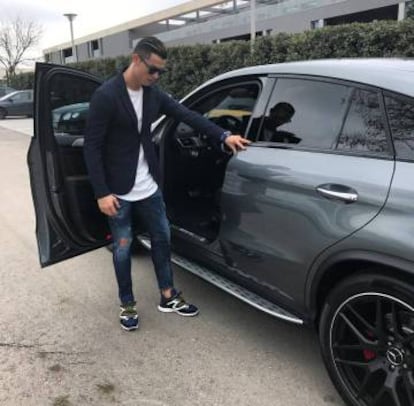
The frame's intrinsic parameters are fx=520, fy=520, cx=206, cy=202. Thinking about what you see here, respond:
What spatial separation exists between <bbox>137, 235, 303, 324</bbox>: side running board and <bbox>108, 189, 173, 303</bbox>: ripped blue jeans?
21cm

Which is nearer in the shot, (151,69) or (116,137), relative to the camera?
(151,69)

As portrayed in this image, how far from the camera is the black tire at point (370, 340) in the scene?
233 cm

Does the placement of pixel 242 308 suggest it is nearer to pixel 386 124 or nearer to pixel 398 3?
pixel 386 124

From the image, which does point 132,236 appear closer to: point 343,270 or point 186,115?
point 186,115

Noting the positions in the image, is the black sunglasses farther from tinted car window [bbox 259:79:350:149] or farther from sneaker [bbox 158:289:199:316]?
sneaker [bbox 158:289:199:316]

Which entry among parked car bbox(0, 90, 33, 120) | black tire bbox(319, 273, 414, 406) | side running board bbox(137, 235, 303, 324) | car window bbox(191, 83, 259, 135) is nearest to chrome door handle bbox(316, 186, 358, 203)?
black tire bbox(319, 273, 414, 406)

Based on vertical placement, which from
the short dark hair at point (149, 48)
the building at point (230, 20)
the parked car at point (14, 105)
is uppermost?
the building at point (230, 20)

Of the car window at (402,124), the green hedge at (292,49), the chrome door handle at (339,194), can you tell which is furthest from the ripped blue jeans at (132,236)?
the green hedge at (292,49)

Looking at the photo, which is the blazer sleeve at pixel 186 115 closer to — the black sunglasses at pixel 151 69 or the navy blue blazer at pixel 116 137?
the navy blue blazer at pixel 116 137

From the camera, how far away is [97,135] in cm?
312

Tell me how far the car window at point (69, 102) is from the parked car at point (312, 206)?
0.04 feet

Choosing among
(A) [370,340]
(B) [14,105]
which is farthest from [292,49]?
(B) [14,105]

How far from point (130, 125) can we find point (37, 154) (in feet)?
2.11

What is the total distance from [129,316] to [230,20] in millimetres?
34807
